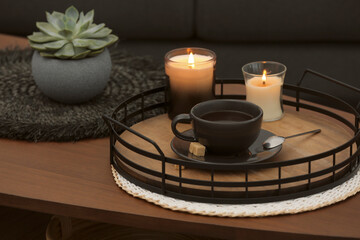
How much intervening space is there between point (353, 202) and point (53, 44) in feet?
2.19

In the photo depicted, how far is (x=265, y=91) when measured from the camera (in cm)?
107

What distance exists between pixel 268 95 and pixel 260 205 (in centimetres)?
31

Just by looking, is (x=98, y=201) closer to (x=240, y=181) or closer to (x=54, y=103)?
(x=240, y=181)

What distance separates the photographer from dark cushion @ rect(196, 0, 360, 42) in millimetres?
1881

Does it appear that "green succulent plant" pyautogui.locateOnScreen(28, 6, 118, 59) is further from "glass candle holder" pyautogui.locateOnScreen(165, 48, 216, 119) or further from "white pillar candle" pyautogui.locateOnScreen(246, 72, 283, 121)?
"white pillar candle" pyautogui.locateOnScreen(246, 72, 283, 121)

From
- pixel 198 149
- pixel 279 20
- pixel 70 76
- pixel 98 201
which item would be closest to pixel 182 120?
pixel 198 149

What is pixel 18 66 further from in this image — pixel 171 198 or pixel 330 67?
pixel 330 67

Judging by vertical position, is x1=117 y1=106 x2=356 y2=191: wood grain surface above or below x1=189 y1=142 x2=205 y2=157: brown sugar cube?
below

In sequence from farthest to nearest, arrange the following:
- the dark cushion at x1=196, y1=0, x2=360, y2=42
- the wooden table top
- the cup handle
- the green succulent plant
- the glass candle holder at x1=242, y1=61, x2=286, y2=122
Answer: the dark cushion at x1=196, y1=0, x2=360, y2=42 < the green succulent plant < the glass candle holder at x1=242, y1=61, x2=286, y2=122 < the cup handle < the wooden table top

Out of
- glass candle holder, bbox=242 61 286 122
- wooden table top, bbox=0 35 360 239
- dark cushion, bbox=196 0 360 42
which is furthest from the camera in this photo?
dark cushion, bbox=196 0 360 42

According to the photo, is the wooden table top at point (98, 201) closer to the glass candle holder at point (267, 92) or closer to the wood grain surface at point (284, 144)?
the wood grain surface at point (284, 144)

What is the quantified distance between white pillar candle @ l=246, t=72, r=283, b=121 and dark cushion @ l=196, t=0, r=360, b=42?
0.88 metres

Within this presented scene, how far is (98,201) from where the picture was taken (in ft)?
2.88

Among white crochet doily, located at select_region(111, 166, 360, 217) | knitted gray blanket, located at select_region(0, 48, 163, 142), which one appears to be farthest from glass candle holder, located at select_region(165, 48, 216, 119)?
white crochet doily, located at select_region(111, 166, 360, 217)
